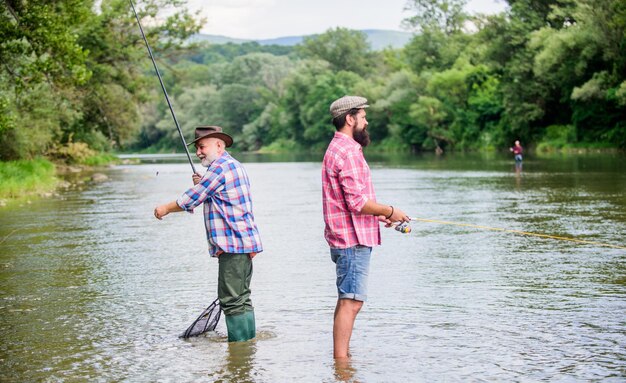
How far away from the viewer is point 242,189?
7219mm

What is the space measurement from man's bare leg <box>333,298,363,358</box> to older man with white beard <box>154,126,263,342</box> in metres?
0.92

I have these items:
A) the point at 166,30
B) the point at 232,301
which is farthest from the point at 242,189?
the point at 166,30

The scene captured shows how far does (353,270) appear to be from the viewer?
6539 mm

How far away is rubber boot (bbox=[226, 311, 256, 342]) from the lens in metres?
7.33

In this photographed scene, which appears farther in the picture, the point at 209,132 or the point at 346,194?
the point at 209,132

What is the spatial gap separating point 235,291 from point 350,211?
129 cm

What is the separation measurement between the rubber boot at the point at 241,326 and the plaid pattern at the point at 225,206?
571mm

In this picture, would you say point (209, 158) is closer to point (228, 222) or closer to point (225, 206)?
point (225, 206)

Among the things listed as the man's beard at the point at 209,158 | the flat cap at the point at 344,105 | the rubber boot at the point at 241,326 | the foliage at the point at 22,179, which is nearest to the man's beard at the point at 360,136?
the flat cap at the point at 344,105

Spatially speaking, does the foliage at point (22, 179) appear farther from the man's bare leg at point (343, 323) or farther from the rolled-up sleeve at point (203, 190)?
the man's bare leg at point (343, 323)

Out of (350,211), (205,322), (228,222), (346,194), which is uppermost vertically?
(346,194)

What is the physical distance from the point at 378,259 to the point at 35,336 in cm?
555

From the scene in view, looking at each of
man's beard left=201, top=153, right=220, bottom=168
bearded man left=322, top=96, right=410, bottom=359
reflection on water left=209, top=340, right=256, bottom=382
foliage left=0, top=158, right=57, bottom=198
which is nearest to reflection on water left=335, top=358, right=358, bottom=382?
bearded man left=322, top=96, right=410, bottom=359

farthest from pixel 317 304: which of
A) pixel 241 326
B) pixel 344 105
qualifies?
pixel 344 105
